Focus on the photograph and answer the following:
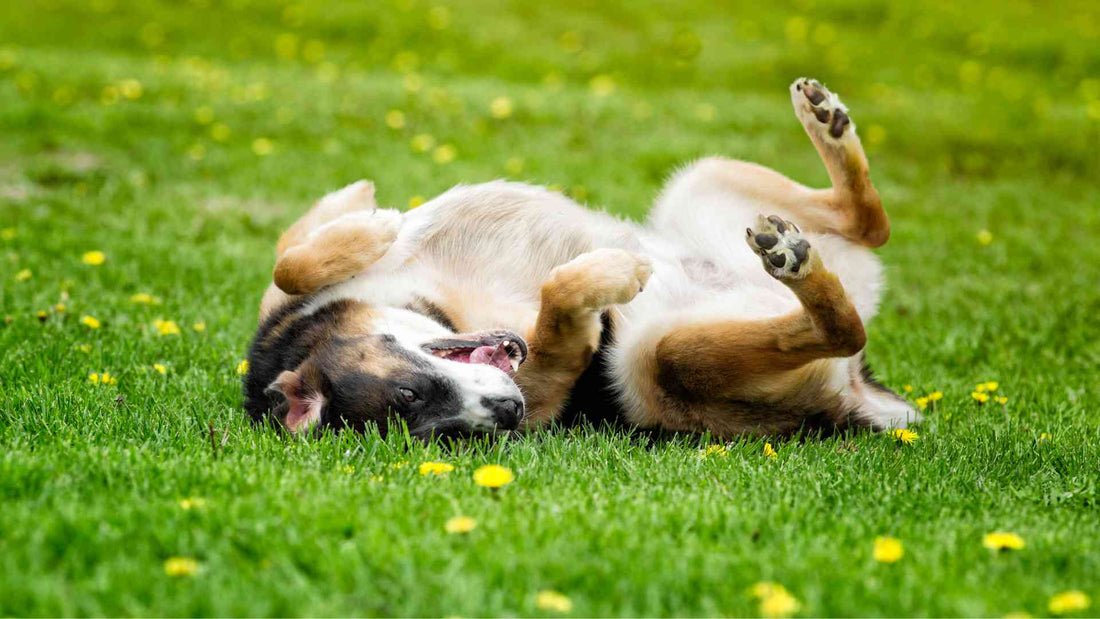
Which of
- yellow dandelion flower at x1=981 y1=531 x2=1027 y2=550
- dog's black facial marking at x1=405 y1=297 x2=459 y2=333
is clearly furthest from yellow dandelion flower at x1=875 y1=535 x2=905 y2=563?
dog's black facial marking at x1=405 y1=297 x2=459 y2=333

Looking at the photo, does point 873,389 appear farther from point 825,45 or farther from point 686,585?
point 825,45

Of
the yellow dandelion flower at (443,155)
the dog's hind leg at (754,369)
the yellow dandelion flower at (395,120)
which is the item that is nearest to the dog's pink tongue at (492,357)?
the dog's hind leg at (754,369)

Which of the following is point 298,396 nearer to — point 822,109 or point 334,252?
point 334,252

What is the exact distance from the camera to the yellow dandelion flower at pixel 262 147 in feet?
28.3

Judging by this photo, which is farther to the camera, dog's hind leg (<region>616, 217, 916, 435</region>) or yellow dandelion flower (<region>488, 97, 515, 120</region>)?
yellow dandelion flower (<region>488, 97, 515, 120</region>)

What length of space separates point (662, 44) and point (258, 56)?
541 centimetres

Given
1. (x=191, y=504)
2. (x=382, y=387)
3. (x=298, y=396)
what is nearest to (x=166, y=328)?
(x=298, y=396)

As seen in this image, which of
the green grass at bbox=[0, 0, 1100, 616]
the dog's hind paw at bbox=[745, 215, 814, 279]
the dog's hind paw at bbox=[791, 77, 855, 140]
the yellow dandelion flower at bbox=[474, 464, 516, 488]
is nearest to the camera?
the green grass at bbox=[0, 0, 1100, 616]

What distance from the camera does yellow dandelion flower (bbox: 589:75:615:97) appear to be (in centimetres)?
1144

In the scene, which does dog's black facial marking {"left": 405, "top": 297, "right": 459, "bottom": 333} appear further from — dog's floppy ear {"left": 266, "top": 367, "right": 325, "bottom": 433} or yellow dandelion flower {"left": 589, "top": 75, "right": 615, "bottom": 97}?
yellow dandelion flower {"left": 589, "top": 75, "right": 615, "bottom": 97}

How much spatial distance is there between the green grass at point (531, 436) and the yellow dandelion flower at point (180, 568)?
2 centimetres

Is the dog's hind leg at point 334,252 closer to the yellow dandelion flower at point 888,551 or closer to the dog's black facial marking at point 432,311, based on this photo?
the dog's black facial marking at point 432,311

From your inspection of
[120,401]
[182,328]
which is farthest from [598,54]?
[120,401]

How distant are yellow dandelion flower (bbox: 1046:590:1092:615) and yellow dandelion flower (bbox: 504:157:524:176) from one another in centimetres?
652
